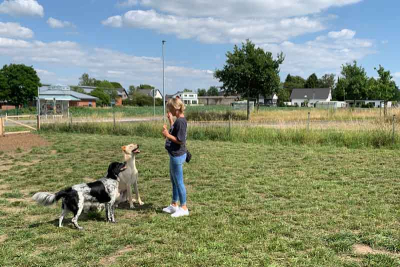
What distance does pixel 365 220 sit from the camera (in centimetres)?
475

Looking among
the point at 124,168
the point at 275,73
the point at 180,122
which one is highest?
the point at 275,73

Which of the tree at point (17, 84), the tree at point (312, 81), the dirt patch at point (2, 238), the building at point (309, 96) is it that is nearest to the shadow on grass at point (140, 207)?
the dirt patch at point (2, 238)

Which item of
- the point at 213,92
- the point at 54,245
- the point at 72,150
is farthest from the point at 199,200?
the point at 213,92

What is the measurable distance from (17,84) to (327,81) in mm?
95384

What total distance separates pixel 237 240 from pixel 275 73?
25.8m

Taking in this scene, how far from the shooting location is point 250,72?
2730 centimetres

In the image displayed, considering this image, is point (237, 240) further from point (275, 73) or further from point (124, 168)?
point (275, 73)

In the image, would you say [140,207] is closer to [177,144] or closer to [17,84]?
[177,144]

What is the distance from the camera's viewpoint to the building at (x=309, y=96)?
3644 inches

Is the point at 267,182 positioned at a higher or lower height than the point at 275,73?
lower

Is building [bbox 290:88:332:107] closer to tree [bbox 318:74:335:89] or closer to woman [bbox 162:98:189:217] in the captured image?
tree [bbox 318:74:335:89]

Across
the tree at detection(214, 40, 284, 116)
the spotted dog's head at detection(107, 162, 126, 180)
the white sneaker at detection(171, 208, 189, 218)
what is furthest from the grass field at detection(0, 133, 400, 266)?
the tree at detection(214, 40, 284, 116)

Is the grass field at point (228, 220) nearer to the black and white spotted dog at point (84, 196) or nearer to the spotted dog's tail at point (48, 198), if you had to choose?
the black and white spotted dog at point (84, 196)

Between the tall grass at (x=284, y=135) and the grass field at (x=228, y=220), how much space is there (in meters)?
3.42
